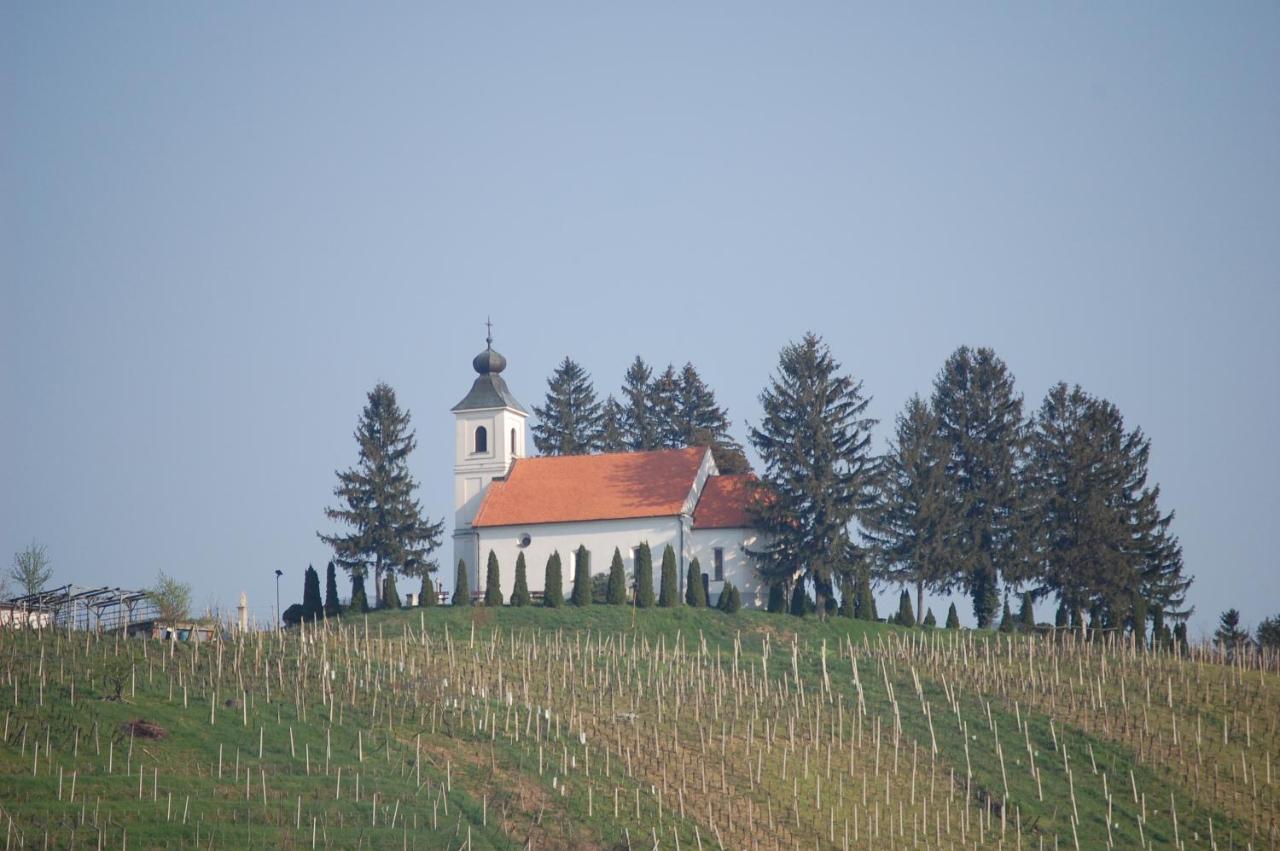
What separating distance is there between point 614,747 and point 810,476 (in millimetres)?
25308

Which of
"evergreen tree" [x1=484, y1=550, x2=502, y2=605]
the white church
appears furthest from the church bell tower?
"evergreen tree" [x1=484, y1=550, x2=502, y2=605]

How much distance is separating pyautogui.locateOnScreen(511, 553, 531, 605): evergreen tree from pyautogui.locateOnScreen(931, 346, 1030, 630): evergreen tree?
597 inches

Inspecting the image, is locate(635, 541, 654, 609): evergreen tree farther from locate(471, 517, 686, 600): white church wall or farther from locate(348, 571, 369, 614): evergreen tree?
locate(348, 571, 369, 614): evergreen tree

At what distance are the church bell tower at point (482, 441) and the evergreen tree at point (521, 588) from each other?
8.75 metres

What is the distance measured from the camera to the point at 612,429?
276 feet

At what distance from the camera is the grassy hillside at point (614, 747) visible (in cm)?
3491

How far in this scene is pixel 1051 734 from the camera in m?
45.3

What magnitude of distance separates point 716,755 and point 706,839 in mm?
4929

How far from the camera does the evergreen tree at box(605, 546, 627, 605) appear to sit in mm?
64312

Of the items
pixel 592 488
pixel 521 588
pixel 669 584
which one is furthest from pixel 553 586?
pixel 592 488

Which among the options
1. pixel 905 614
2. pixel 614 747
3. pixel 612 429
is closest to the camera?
pixel 614 747

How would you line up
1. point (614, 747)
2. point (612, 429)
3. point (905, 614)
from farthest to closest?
point (612, 429)
point (905, 614)
point (614, 747)

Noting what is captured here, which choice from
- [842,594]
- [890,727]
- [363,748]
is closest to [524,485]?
[842,594]

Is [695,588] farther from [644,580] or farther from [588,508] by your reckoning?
[588,508]
